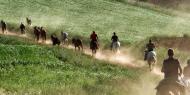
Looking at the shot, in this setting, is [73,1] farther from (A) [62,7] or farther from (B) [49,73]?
(B) [49,73]

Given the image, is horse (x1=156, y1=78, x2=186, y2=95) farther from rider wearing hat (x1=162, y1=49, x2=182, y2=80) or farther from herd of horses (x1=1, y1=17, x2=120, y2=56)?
herd of horses (x1=1, y1=17, x2=120, y2=56)

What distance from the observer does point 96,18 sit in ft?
263

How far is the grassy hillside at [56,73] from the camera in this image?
984 inches

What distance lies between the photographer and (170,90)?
64.6ft

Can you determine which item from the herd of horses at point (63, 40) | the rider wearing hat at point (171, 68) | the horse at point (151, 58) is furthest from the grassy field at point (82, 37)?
the rider wearing hat at point (171, 68)

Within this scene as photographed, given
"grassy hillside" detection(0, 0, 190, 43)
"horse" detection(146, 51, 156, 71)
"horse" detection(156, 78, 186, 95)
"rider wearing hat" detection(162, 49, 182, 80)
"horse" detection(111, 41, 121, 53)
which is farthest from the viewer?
"grassy hillside" detection(0, 0, 190, 43)

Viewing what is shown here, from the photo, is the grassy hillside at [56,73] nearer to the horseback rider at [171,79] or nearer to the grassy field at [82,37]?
the grassy field at [82,37]

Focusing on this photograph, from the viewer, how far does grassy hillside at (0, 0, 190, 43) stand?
71.4 metres

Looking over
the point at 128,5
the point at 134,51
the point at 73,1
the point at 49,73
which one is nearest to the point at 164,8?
the point at 128,5

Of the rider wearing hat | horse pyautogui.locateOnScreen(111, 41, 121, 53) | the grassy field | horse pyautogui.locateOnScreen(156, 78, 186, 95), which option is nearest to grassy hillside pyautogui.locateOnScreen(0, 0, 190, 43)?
the grassy field

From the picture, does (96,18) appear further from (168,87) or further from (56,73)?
(168,87)

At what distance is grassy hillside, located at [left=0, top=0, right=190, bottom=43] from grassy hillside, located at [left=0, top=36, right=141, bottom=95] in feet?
88.4

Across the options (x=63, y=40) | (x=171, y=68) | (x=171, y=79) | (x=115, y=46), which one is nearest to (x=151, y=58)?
(x=115, y=46)

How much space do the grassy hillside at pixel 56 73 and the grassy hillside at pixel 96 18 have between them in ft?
88.4
